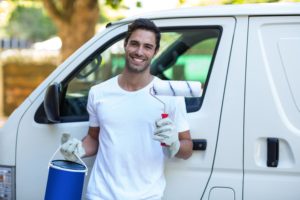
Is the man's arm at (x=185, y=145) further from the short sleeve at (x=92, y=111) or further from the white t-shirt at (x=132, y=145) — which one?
the short sleeve at (x=92, y=111)

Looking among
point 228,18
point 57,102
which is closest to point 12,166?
point 57,102

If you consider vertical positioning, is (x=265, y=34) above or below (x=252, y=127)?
above

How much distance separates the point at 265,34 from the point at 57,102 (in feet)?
4.16

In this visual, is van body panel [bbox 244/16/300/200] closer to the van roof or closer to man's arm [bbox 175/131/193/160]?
the van roof

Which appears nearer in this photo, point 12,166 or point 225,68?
point 225,68

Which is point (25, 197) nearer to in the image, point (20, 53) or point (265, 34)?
point (265, 34)

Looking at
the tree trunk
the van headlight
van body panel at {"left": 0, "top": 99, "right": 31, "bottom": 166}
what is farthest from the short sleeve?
the tree trunk

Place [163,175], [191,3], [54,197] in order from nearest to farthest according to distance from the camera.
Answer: [54,197] → [163,175] → [191,3]

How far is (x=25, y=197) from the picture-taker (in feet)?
11.7

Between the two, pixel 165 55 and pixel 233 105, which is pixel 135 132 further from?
pixel 165 55

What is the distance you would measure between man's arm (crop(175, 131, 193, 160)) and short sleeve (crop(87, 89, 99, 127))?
51 cm

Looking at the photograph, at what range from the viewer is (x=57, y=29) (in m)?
15.0

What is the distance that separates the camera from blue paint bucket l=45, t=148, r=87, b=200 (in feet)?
9.94

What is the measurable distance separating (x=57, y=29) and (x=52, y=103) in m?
11.9
